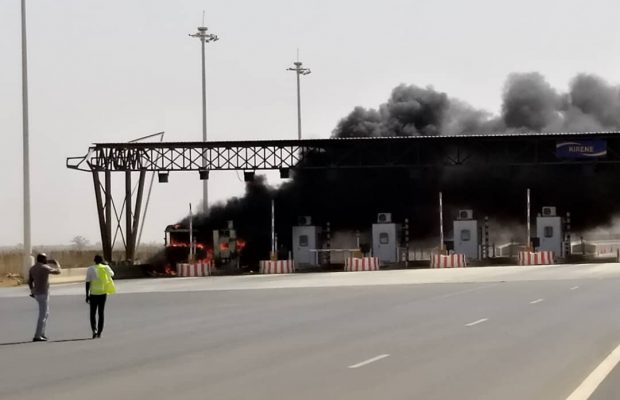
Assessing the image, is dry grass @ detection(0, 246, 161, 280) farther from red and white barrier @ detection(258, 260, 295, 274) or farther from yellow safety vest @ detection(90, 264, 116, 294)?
yellow safety vest @ detection(90, 264, 116, 294)

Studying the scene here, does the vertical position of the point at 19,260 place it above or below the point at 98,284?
above

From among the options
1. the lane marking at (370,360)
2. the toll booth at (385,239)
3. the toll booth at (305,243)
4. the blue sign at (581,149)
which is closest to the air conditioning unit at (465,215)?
the toll booth at (385,239)

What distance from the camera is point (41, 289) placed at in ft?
69.8

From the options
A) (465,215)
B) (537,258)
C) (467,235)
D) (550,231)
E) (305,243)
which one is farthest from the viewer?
(305,243)

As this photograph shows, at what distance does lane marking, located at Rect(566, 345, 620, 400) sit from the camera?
1197 cm

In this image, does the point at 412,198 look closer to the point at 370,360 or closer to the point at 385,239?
the point at 385,239

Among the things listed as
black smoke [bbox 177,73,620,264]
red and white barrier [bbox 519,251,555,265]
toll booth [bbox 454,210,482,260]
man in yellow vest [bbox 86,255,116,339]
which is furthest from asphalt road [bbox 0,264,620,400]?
black smoke [bbox 177,73,620,264]

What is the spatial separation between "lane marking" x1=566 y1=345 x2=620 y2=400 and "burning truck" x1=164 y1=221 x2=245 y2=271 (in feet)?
143

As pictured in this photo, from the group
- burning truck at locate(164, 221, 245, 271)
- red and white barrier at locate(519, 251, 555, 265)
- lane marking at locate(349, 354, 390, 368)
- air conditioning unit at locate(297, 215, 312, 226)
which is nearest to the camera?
lane marking at locate(349, 354, 390, 368)

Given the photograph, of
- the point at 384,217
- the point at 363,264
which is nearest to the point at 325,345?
the point at 363,264

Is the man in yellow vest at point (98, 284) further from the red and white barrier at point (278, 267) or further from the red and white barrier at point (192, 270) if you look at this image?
the red and white barrier at point (278, 267)

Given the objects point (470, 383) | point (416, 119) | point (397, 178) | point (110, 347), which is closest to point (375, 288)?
point (110, 347)

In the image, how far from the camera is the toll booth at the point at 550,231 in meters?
59.4

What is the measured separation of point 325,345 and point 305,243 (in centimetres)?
4255
